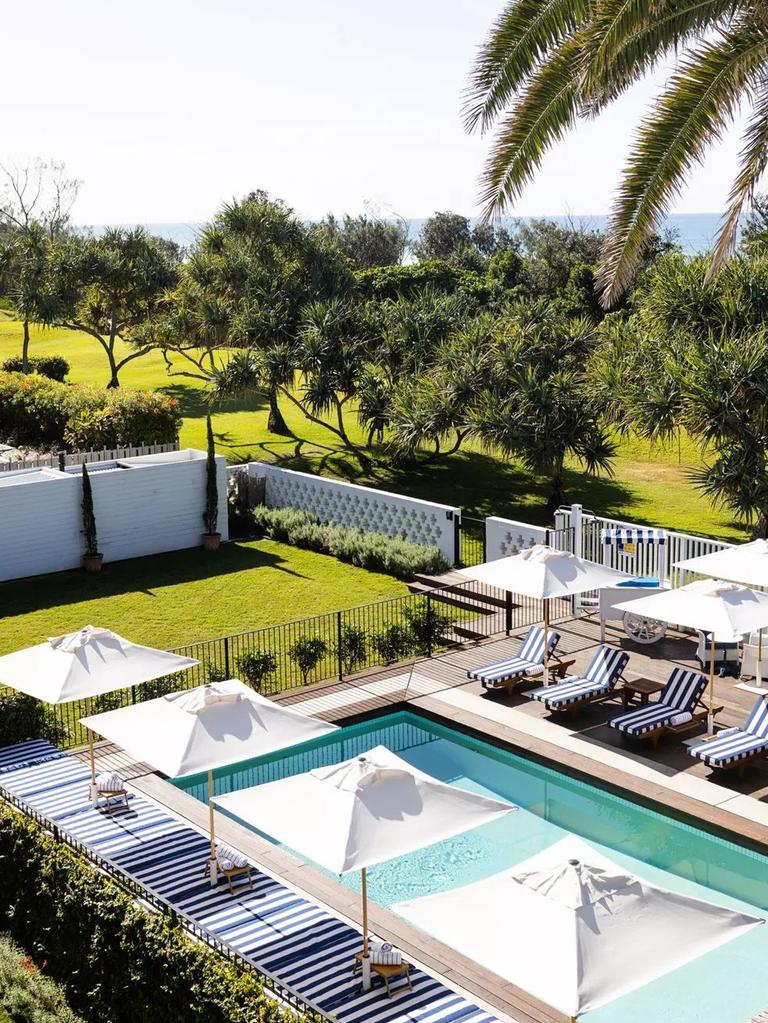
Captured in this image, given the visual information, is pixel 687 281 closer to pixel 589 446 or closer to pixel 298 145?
pixel 589 446

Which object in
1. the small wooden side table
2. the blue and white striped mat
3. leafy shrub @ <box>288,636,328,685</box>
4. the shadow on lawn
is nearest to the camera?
the blue and white striped mat

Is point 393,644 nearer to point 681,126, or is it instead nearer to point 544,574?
point 544,574

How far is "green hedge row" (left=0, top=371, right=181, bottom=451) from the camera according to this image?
2906cm

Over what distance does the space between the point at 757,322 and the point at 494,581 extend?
41.9 ft

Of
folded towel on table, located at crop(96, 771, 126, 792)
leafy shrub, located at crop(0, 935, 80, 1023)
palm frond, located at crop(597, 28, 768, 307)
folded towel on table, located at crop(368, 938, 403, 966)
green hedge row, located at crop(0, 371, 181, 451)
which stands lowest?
leafy shrub, located at crop(0, 935, 80, 1023)

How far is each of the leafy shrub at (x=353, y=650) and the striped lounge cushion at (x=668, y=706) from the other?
436 centimetres

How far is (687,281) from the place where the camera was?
87.3 feet

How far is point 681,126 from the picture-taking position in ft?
48.3

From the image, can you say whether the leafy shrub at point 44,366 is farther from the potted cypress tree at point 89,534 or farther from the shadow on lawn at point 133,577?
the potted cypress tree at point 89,534

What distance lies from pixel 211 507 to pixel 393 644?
9304 mm

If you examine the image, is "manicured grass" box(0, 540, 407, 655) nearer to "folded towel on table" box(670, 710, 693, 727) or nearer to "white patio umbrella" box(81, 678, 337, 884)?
"white patio umbrella" box(81, 678, 337, 884)

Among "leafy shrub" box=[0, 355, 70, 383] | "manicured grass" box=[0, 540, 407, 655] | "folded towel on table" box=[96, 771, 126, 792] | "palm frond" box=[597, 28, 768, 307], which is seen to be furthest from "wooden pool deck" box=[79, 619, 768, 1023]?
"leafy shrub" box=[0, 355, 70, 383]

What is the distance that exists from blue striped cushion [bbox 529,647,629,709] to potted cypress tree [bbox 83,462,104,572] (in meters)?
11.8

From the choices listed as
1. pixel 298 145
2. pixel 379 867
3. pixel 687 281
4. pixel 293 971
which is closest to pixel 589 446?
pixel 687 281
